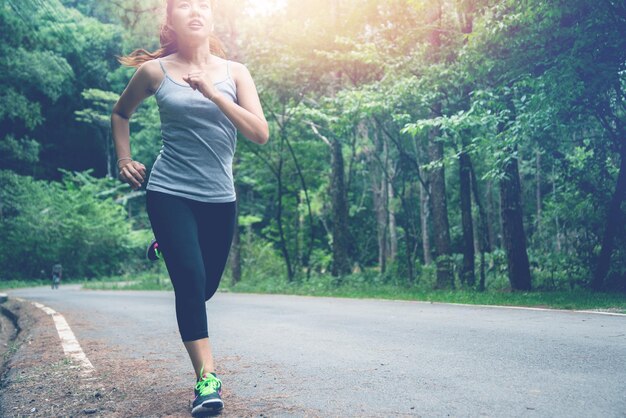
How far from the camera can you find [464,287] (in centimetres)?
1436

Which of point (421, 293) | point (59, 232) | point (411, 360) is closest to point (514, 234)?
point (421, 293)

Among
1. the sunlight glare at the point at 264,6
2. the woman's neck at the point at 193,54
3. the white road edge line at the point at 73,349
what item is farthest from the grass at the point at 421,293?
the sunlight glare at the point at 264,6

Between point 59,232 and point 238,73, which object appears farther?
point 59,232

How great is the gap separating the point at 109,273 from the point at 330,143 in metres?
21.2

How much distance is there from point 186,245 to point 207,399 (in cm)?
72

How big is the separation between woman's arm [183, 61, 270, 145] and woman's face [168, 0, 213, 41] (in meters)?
0.25

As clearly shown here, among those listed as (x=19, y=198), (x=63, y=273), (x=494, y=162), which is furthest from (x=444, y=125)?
(x=63, y=273)

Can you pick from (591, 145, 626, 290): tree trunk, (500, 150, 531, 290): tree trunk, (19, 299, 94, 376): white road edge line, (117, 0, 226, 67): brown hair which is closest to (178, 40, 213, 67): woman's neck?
(117, 0, 226, 67): brown hair

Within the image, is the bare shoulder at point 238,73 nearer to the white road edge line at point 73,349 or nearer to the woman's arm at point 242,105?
the woman's arm at point 242,105

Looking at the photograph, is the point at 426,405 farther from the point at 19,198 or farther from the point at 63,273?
the point at 63,273

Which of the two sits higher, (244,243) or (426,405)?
(244,243)

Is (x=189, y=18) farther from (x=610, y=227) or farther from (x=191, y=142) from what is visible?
(x=610, y=227)

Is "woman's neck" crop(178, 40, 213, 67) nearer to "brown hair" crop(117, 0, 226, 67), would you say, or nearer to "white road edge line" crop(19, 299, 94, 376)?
"brown hair" crop(117, 0, 226, 67)

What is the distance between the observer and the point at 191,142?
10.3 feet
